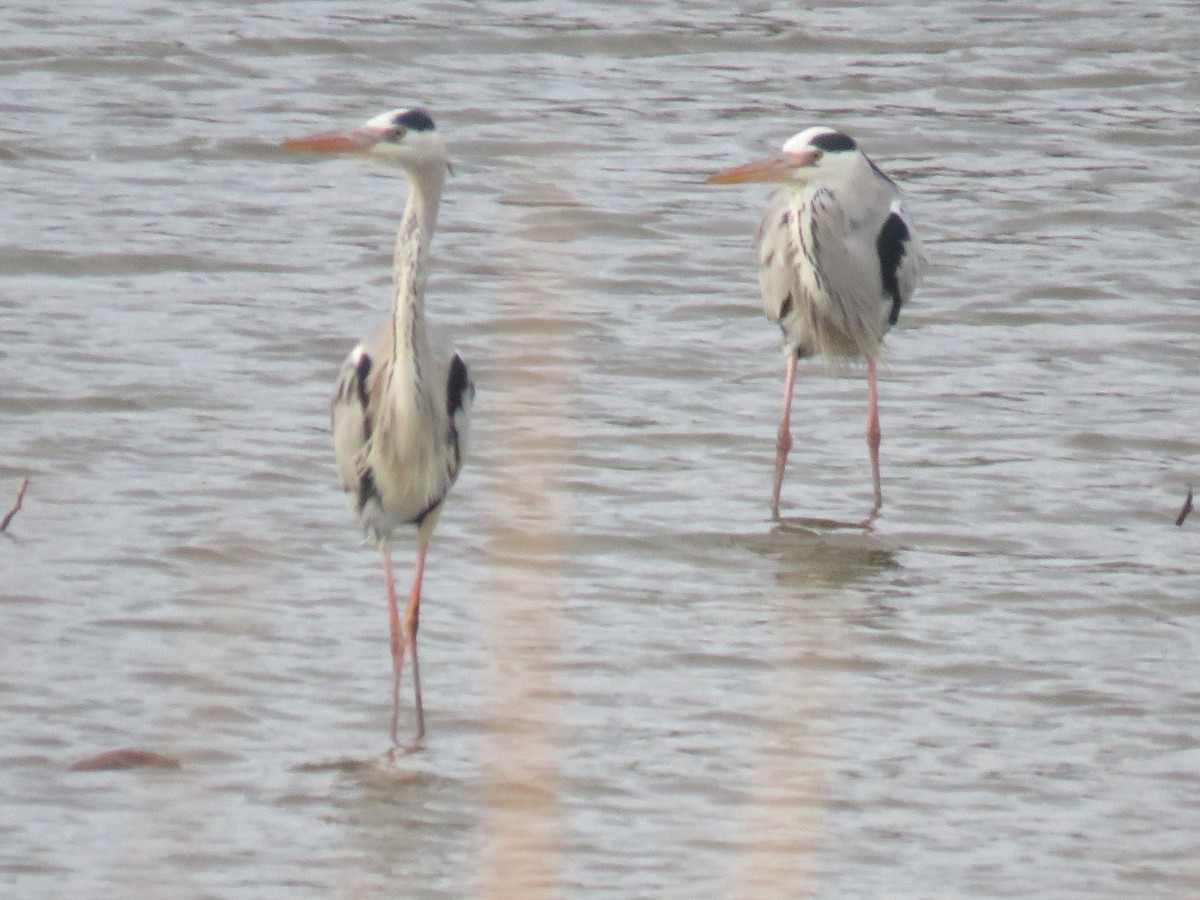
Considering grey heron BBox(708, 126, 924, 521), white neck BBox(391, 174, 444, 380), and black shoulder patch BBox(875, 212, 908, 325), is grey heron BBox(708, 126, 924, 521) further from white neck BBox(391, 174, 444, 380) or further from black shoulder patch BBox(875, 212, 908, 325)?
white neck BBox(391, 174, 444, 380)

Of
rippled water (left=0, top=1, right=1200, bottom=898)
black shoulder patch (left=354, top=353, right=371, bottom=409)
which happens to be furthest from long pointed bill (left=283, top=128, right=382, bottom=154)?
rippled water (left=0, top=1, right=1200, bottom=898)

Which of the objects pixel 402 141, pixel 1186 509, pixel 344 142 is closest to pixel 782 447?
pixel 1186 509

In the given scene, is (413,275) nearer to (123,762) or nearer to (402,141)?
(402,141)

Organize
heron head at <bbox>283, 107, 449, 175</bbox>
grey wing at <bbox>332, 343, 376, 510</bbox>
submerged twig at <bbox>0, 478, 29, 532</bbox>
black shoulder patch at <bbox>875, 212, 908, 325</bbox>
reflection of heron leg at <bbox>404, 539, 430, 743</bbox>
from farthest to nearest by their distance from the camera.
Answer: black shoulder patch at <bbox>875, 212, 908, 325</bbox> < submerged twig at <bbox>0, 478, 29, 532</bbox> < grey wing at <bbox>332, 343, 376, 510</bbox> < heron head at <bbox>283, 107, 449, 175</bbox> < reflection of heron leg at <bbox>404, 539, 430, 743</bbox>

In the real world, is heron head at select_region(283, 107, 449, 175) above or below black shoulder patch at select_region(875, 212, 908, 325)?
above

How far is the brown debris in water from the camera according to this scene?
584 cm

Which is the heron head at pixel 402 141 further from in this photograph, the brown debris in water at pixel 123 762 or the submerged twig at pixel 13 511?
the brown debris in water at pixel 123 762

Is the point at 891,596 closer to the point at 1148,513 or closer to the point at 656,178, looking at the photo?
the point at 1148,513

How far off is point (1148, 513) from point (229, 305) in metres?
4.27

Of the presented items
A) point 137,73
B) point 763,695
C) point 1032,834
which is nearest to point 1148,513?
point 763,695

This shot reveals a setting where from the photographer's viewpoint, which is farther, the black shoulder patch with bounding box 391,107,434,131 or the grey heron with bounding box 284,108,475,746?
the black shoulder patch with bounding box 391,107,434,131

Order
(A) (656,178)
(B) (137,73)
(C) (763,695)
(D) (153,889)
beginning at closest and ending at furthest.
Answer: (D) (153,889), (C) (763,695), (A) (656,178), (B) (137,73)

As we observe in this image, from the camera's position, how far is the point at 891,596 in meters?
7.73

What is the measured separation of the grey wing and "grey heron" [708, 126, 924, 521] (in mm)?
2827
